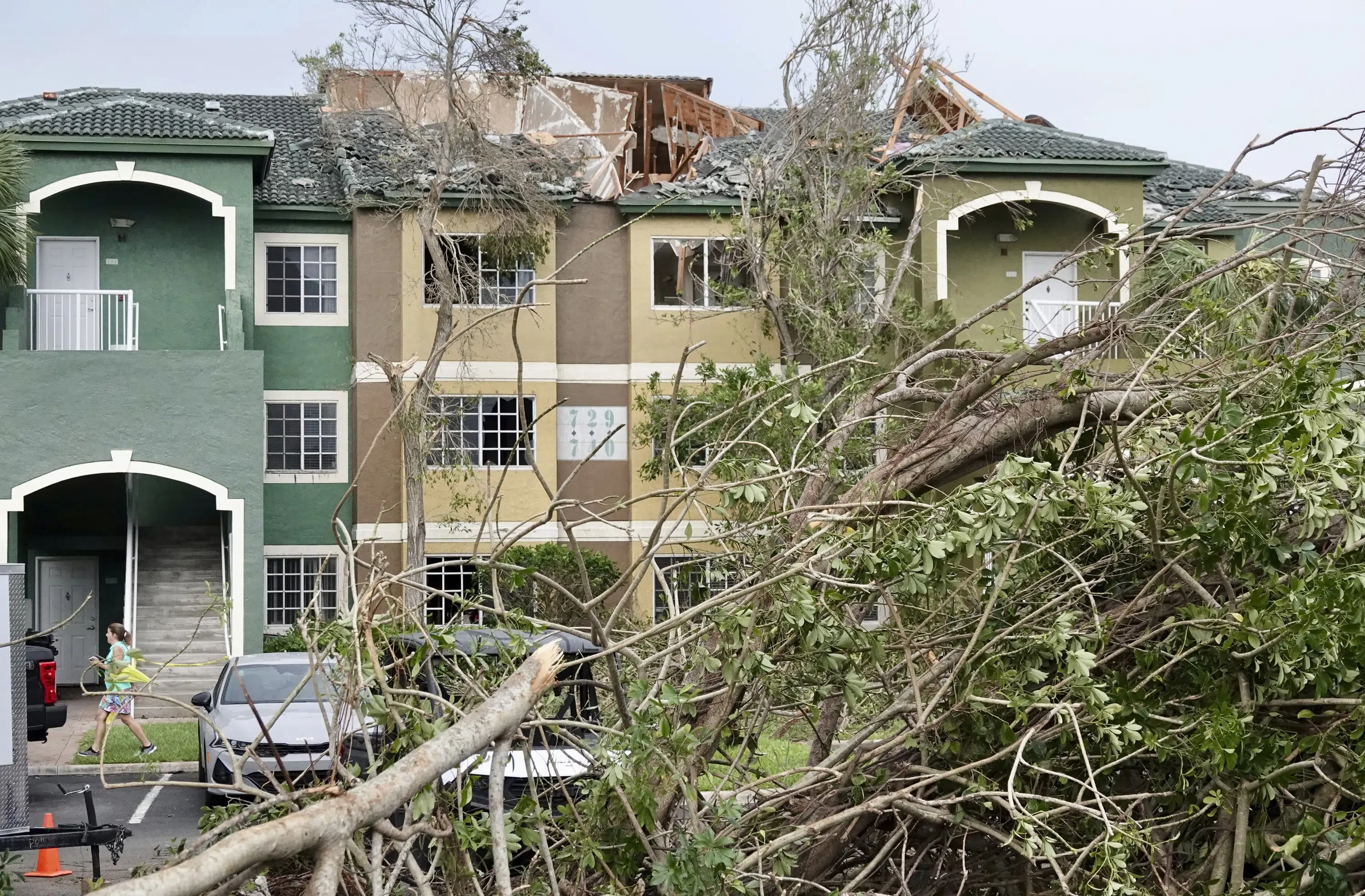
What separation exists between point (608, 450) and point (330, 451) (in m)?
4.74

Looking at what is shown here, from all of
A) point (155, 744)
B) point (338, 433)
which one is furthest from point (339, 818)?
point (338, 433)

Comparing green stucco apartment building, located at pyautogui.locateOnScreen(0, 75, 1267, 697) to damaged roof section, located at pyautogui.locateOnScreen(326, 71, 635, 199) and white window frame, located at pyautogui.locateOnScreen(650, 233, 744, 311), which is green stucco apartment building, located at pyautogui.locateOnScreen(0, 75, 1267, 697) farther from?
damaged roof section, located at pyautogui.locateOnScreen(326, 71, 635, 199)

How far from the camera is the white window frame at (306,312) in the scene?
78.4 ft

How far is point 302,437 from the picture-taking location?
79.2 feet

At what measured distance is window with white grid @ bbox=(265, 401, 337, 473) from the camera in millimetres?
24062

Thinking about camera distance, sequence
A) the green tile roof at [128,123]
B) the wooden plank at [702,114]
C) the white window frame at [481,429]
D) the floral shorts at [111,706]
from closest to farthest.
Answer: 1. the floral shorts at [111,706]
2. the green tile roof at [128,123]
3. the white window frame at [481,429]
4. the wooden plank at [702,114]

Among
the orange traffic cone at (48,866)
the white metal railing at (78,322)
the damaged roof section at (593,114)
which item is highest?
the damaged roof section at (593,114)

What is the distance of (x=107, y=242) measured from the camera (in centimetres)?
2309

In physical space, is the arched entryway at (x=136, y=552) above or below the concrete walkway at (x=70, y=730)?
above

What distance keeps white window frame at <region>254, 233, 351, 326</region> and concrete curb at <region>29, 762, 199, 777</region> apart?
1029cm

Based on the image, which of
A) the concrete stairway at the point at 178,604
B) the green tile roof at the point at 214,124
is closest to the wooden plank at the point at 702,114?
the green tile roof at the point at 214,124

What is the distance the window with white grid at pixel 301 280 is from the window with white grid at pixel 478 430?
281 centimetres

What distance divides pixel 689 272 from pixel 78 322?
32.7 ft

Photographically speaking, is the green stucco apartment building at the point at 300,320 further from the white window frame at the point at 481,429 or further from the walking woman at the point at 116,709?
the walking woman at the point at 116,709
